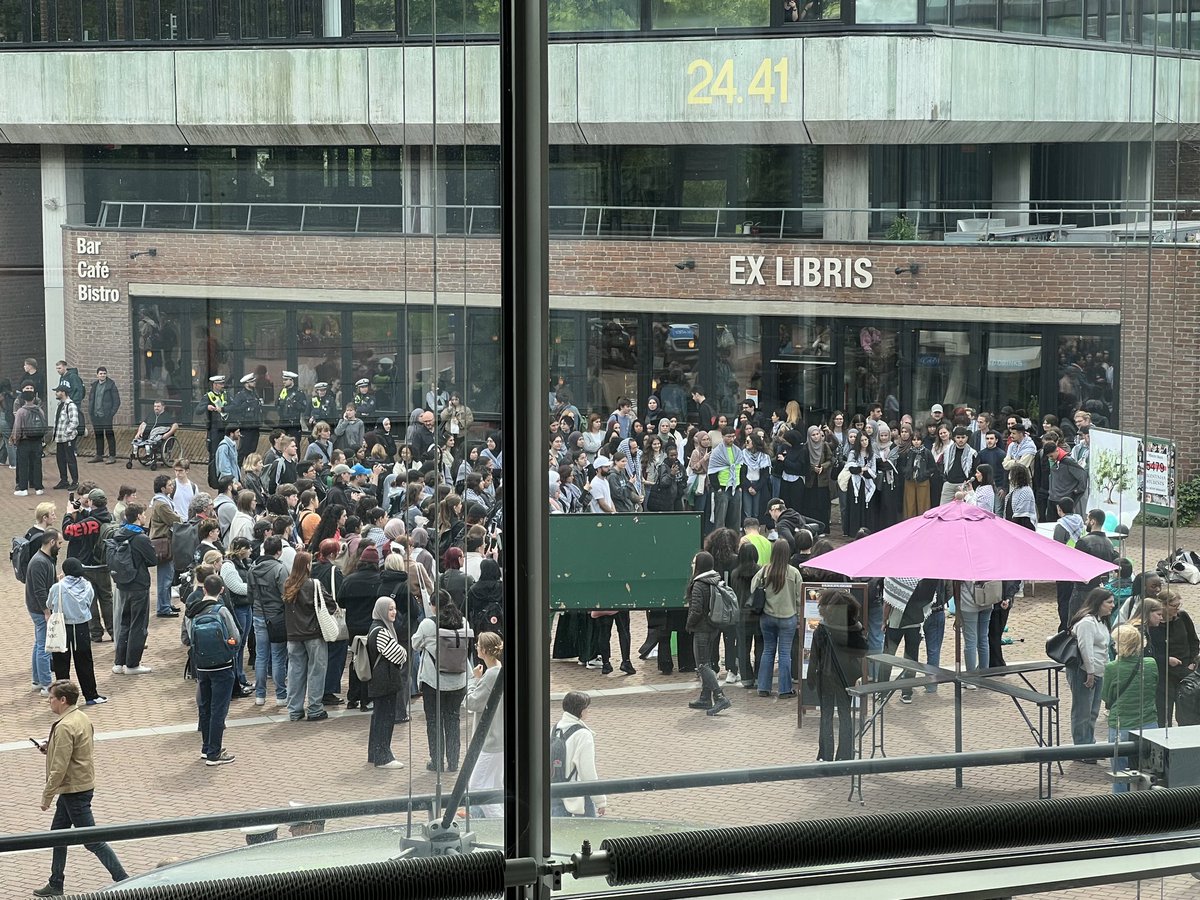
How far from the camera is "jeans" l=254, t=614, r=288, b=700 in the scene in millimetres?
5559

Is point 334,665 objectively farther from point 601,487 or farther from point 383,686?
point 601,487

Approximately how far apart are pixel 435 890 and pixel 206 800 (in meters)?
3.87

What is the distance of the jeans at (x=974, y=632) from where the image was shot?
5.15 m

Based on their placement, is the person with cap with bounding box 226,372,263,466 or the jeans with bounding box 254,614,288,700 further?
the person with cap with bounding box 226,372,263,466

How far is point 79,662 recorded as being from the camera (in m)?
5.66

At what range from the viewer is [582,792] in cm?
304

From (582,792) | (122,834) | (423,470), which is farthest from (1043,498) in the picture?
(122,834)

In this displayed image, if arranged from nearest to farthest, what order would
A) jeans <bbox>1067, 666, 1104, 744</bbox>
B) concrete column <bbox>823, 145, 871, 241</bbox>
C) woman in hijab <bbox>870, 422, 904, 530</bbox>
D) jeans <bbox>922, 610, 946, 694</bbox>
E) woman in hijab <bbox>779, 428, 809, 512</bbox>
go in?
jeans <bbox>1067, 666, 1104, 744</bbox>, jeans <bbox>922, 610, 946, 694</bbox>, woman in hijab <bbox>870, 422, 904, 530</bbox>, woman in hijab <bbox>779, 428, 809, 512</bbox>, concrete column <bbox>823, 145, 871, 241</bbox>

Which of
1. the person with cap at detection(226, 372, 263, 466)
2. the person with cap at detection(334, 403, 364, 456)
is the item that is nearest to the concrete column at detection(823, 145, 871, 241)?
the person with cap at detection(334, 403, 364, 456)

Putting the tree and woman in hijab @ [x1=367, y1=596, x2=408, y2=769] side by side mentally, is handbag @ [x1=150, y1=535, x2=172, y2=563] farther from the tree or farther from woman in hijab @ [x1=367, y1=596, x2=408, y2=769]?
the tree

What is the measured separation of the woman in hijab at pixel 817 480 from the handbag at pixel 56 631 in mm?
3346

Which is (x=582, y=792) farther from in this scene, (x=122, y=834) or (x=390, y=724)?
(x=390, y=724)

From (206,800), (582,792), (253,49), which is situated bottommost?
(206,800)

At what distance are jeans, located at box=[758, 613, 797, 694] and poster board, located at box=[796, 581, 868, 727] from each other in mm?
51
